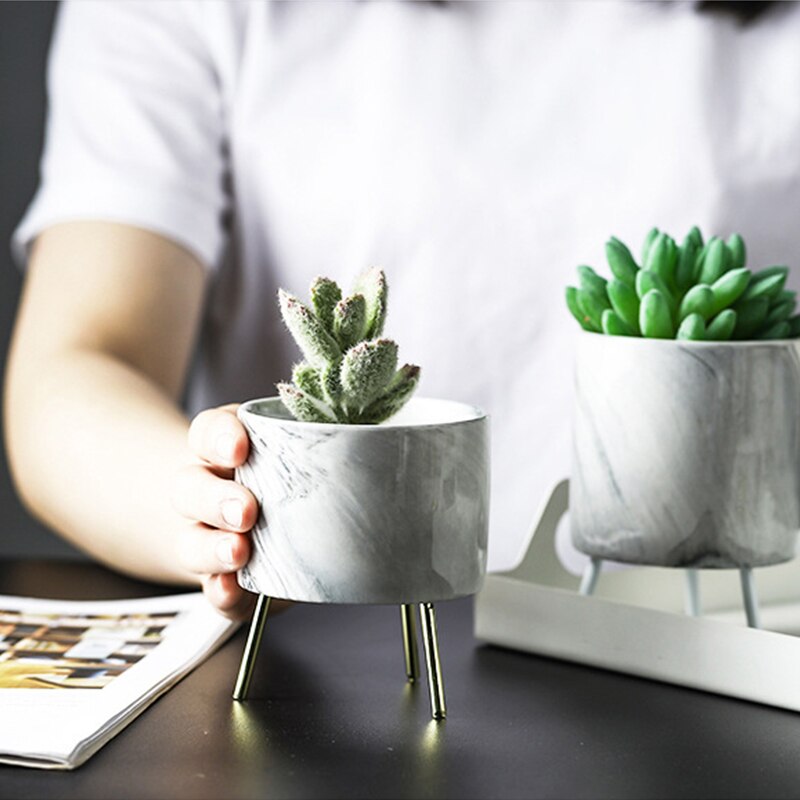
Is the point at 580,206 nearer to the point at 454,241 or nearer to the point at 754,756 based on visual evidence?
the point at 454,241

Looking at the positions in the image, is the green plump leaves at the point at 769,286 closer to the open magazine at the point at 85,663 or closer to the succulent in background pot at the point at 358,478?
the succulent in background pot at the point at 358,478

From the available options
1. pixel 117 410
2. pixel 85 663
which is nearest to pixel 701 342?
pixel 85 663

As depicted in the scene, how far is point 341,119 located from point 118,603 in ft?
1.89

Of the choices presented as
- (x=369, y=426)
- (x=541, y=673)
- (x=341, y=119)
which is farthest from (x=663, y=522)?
(x=341, y=119)

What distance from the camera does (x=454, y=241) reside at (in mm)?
1228

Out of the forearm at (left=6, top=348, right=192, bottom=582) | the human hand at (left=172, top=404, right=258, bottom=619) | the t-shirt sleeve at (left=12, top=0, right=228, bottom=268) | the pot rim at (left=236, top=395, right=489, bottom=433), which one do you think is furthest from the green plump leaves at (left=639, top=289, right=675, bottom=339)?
the t-shirt sleeve at (left=12, top=0, right=228, bottom=268)

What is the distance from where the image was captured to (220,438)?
638 mm

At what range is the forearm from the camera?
92cm

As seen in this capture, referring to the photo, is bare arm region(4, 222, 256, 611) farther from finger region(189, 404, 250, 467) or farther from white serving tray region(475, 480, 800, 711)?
white serving tray region(475, 480, 800, 711)

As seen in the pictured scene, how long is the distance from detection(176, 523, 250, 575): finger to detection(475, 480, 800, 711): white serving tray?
168 mm

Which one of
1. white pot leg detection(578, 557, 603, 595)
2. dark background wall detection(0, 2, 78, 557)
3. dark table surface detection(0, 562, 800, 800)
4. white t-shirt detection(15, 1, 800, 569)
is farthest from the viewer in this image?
dark background wall detection(0, 2, 78, 557)

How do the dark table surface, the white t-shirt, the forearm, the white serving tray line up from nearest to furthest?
the dark table surface → the white serving tray → the forearm → the white t-shirt

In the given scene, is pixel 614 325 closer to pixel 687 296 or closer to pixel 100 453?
pixel 687 296

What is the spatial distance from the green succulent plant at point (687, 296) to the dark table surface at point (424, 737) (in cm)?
20
